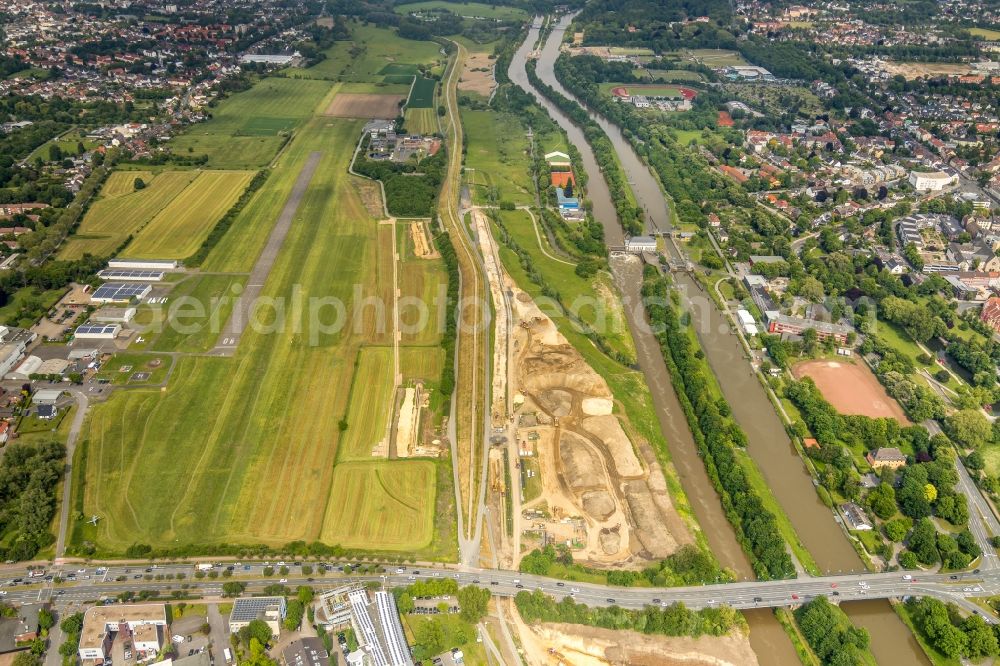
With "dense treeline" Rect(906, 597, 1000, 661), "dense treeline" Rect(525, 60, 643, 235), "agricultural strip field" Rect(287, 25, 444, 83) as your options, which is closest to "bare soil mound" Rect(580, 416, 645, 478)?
"dense treeline" Rect(906, 597, 1000, 661)

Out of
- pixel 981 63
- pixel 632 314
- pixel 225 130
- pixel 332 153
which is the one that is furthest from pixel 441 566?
pixel 981 63

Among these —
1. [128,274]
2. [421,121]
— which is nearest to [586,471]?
[128,274]

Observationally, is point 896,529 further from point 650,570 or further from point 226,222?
point 226,222

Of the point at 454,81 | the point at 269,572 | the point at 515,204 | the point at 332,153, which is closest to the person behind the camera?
the point at 269,572

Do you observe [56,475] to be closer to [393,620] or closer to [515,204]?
[393,620]

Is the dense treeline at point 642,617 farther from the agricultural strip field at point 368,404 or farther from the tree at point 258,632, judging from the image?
the agricultural strip field at point 368,404

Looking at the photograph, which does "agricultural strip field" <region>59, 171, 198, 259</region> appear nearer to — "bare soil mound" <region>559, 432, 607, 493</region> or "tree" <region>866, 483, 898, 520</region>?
"bare soil mound" <region>559, 432, 607, 493</region>
